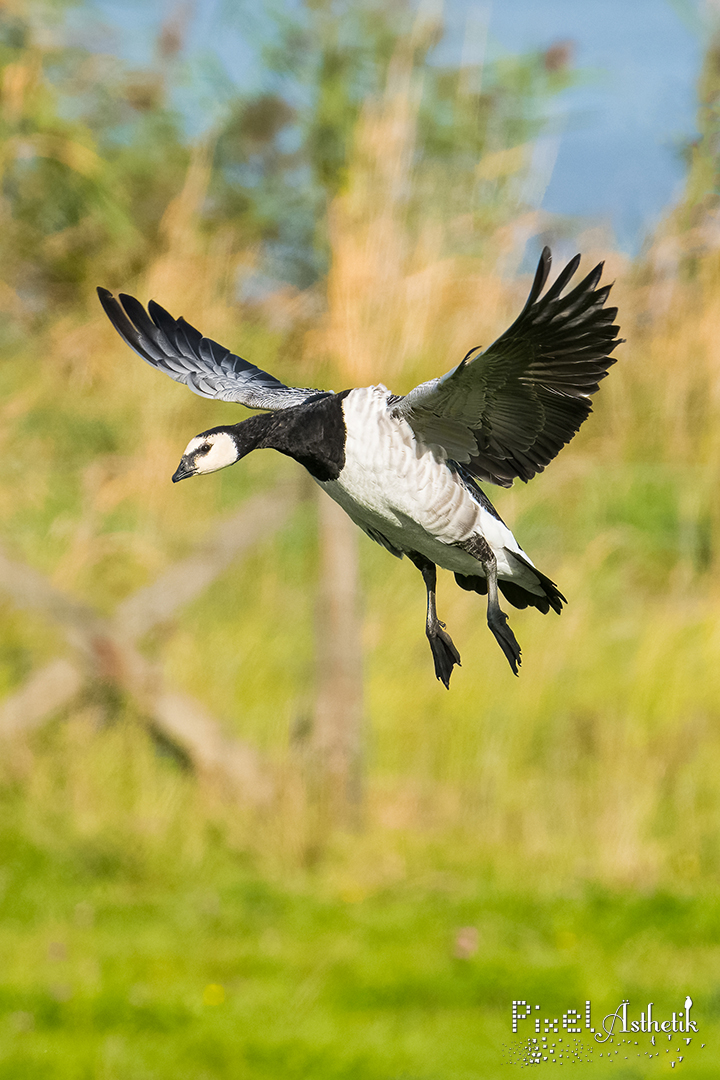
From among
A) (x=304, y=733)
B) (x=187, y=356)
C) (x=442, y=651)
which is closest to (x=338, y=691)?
(x=304, y=733)

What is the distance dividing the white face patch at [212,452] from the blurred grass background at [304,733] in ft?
24.5

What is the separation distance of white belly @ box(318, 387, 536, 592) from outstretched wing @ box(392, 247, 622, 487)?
0.04m

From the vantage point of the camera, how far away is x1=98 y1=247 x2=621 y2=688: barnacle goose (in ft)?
5.22

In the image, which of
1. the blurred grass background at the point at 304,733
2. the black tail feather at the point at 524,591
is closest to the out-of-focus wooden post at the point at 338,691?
the blurred grass background at the point at 304,733

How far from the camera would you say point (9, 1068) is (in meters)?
8.86

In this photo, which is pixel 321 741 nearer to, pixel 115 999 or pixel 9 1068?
pixel 115 999

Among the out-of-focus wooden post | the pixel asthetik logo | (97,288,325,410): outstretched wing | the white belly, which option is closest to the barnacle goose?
the white belly

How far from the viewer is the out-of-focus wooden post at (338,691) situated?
11.7 meters

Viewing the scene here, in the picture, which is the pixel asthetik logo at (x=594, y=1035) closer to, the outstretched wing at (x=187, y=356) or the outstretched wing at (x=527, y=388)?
the outstretched wing at (x=187, y=356)

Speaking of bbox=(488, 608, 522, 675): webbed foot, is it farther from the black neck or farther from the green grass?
the green grass

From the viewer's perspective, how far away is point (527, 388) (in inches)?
66.7

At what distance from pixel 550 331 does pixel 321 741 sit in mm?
10648

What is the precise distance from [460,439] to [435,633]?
0.35 meters

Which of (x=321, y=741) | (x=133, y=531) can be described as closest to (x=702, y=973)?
(x=321, y=741)
